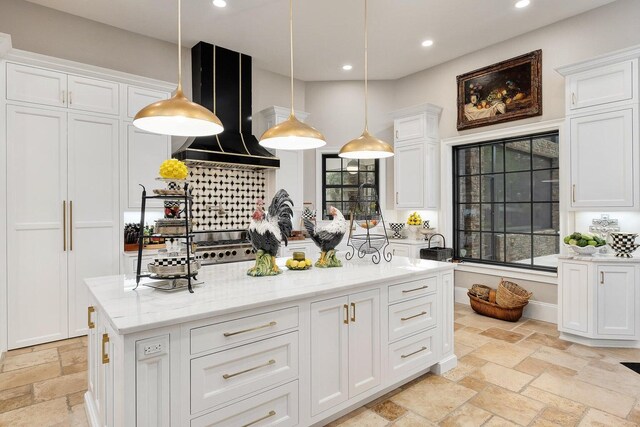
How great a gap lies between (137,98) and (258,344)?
11.0ft

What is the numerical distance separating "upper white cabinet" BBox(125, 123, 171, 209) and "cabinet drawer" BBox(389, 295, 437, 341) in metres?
3.02

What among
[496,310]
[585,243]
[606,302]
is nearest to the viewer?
[606,302]

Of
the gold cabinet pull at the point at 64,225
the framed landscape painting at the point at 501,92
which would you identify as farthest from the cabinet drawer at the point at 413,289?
the gold cabinet pull at the point at 64,225

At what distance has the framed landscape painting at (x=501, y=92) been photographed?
4324mm

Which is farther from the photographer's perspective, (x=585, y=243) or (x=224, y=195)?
(x=224, y=195)

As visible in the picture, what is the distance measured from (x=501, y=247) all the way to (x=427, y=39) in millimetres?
2857

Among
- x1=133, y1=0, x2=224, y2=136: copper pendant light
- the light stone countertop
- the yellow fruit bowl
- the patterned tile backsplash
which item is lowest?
the light stone countertop

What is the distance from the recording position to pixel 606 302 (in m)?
3.39

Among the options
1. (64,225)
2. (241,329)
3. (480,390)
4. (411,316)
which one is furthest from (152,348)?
(64,225)

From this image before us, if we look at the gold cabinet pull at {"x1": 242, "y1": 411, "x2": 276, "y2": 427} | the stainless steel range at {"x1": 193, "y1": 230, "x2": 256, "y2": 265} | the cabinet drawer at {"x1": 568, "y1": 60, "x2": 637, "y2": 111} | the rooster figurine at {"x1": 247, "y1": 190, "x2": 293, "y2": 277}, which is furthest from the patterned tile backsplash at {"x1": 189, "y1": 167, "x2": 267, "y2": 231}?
the cabinet drawer at {"x1": 568, "y1": 60, "x2": 637, "y2": 111}

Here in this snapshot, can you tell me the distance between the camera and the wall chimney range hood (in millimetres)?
4504

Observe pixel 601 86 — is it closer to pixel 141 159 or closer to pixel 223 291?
pixel 223 291

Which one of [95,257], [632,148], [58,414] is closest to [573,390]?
[632,148]

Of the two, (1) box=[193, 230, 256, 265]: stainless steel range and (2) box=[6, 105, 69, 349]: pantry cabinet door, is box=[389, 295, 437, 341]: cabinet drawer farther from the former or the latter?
(2) box=[6, 105, 69, 349]: pantry cabinet door
